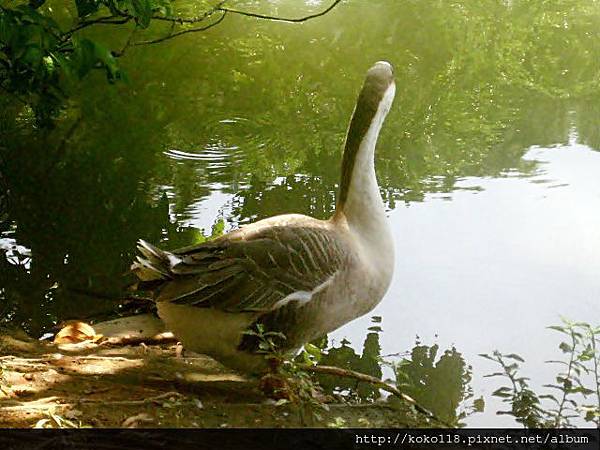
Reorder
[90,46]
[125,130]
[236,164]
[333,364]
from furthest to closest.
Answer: [125,130] < [236,164] < [333,364] < [90,46]

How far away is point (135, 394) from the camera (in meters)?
2.05

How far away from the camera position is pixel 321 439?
1849mm

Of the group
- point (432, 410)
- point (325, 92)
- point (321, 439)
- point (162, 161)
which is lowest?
point (432, 410)

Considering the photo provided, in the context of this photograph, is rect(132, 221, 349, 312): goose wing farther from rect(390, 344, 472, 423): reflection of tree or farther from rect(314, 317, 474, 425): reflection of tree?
rect(390, 344, 472, 423): reflection of tree

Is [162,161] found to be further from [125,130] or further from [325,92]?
[325,92]

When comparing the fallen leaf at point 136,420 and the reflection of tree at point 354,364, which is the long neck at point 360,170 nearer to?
the reflection of tree at point 354,364

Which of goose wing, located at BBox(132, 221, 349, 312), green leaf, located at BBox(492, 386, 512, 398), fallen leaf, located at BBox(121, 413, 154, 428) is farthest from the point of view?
goose wing, located at BBox(132, 221, 349, 312)

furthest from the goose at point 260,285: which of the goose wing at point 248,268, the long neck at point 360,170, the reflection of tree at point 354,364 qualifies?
the reflection of tree at point 354,364

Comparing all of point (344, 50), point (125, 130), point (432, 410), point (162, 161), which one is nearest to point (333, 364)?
point (432, 410)

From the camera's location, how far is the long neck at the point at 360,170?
245 centimetres

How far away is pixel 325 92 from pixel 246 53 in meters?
0.78

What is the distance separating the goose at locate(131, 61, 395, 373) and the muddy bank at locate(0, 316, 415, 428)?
0.50 feet

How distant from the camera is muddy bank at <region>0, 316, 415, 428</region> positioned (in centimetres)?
182

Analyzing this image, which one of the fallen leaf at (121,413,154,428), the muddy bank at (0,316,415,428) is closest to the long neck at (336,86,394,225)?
the muddy bank at (0,316,415,428)
